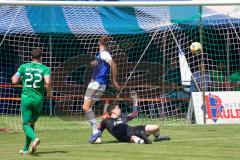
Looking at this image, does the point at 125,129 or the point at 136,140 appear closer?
the point at 136,140

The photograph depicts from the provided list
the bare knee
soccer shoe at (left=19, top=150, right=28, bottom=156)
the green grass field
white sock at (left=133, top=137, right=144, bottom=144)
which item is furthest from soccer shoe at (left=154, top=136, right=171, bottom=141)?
soccer shoe at (left=19, top=150, right=28, bottom=156)

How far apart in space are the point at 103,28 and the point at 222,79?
4.10m

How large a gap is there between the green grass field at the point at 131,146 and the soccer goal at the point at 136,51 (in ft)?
11.3

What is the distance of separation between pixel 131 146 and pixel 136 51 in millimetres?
9314

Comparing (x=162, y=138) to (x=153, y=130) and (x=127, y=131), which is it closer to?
(x=153, y=130)

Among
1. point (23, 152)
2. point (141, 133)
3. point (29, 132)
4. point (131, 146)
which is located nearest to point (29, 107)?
point (29, 132)

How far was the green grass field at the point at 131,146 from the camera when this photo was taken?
12805 mm

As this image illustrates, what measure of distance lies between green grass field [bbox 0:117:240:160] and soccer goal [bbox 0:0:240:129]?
11.3 feet

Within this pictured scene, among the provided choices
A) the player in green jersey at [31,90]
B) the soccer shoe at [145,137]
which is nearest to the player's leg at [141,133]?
the soccer shoe at [145,137]

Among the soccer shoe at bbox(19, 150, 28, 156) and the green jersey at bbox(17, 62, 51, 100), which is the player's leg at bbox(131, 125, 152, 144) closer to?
the green jersey at bbox(17, 62, 51, 100)

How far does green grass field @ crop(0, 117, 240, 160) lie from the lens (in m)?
12.8

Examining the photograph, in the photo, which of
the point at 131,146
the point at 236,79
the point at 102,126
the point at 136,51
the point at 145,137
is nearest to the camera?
the point at 131,146

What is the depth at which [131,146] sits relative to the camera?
14.5 m

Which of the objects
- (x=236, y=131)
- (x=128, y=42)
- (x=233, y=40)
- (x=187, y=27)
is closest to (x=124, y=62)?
(x=128, y=42)
